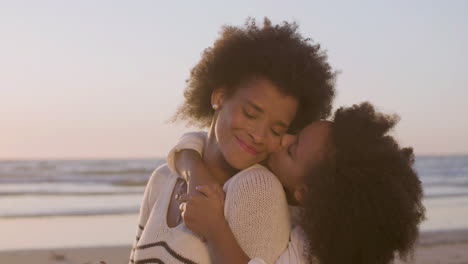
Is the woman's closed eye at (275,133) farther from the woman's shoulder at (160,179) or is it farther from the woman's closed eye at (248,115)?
the woman's shoulder at (160,179)

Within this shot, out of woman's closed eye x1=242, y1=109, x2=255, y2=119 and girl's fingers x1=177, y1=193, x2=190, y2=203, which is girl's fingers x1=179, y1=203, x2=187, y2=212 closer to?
girl's fingers x1=177, y1=193, x2=190, y2=203

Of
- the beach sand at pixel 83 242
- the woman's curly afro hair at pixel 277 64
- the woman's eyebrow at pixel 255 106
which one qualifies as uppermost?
the woman's curly afro hair at pixel 277 64

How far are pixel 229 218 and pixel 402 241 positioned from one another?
682mm

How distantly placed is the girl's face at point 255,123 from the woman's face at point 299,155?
60 mm

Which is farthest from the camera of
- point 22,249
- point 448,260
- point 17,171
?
point 17,171

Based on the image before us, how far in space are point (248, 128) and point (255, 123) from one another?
1.5 inches

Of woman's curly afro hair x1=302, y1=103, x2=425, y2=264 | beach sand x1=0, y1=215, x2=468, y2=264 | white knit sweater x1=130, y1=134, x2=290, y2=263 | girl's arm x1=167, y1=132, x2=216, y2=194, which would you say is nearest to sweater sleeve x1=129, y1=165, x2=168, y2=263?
girl's arm x1=167, y1=132, x2=216, y2=194

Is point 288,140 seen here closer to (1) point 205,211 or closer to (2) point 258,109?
(2) point 258,109

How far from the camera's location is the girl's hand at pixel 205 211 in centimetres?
262

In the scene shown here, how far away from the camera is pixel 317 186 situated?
2691mm

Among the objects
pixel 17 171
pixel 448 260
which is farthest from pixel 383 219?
pixel 17 171

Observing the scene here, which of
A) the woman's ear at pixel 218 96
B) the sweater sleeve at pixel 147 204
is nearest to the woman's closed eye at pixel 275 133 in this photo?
the woman's ear at pixel 218 96

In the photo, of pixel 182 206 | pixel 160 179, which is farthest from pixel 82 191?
pixel 182 206

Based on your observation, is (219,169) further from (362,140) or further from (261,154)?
(362,140)
